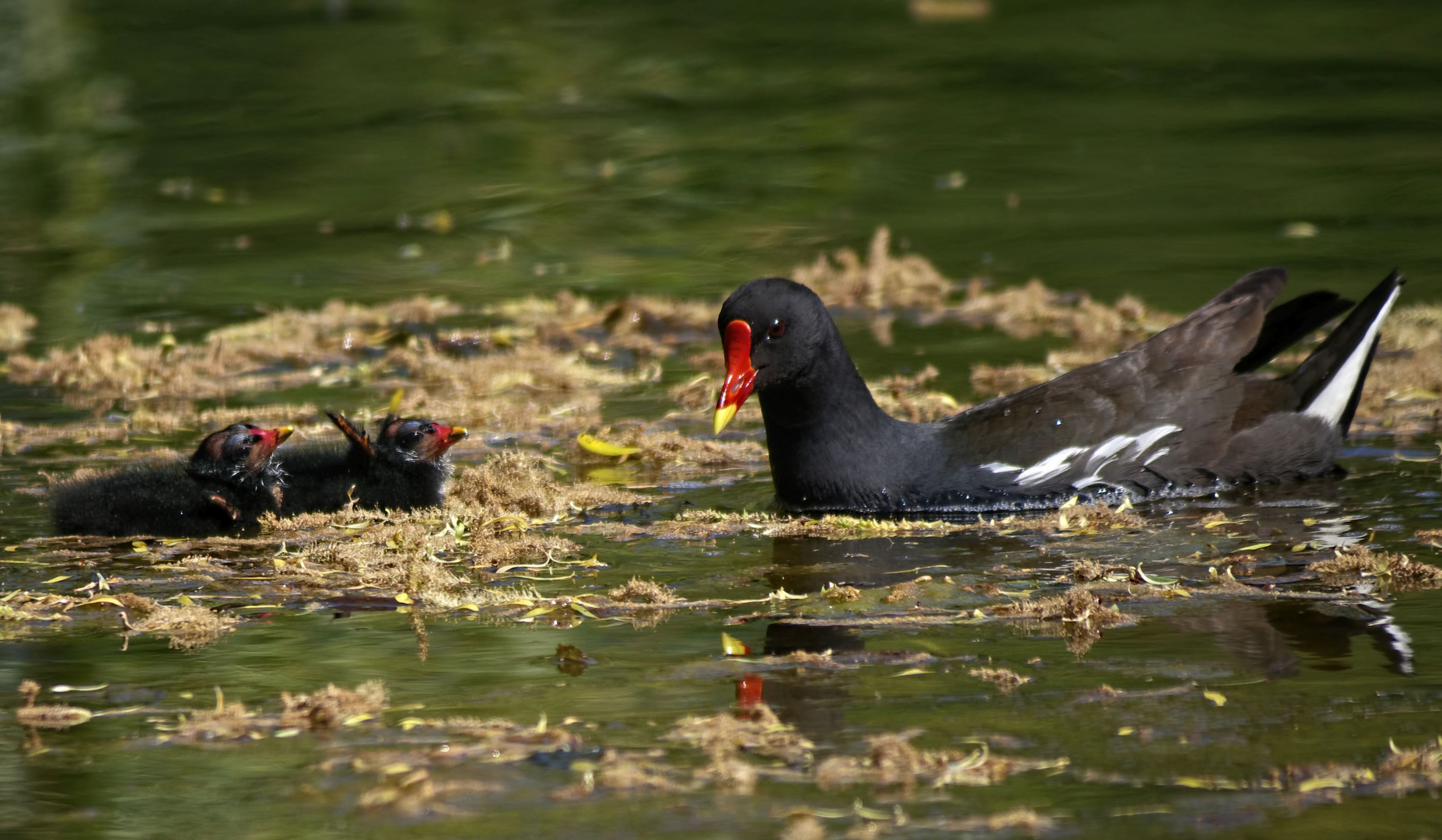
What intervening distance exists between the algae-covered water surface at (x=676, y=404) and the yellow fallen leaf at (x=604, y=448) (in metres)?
0.02

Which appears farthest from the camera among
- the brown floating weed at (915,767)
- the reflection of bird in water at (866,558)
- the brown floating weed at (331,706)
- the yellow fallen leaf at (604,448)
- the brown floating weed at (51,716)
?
the yellow fallen leaf at (604,448)

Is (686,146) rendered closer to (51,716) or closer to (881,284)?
(881,284)

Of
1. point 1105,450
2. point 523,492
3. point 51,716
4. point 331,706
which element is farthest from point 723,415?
point 51,716

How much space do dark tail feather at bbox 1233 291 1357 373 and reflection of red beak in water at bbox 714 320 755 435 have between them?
211 cm

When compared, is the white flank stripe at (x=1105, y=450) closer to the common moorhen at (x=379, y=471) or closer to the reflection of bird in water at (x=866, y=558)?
the reflection of bird in water at (x=866, y=558)

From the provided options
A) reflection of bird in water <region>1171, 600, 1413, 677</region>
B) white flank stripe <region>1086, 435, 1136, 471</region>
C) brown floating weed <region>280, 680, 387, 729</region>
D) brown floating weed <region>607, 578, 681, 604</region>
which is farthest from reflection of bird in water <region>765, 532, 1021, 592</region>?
brown floating weed <region>280, 680, 387, 729</region>

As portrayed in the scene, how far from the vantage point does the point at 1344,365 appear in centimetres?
741

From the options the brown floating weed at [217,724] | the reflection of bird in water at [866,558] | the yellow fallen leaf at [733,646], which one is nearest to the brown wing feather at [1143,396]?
the reflection of bird in water at [866,558]

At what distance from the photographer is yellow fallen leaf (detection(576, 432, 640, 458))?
781cm

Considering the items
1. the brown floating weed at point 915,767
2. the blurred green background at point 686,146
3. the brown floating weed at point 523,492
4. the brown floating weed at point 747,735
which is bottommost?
the brown floating weed at point 915,767

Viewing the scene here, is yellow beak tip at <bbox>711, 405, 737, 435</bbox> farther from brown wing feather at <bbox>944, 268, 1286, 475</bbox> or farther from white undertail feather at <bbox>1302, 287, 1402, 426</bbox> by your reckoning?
white undertail feather at <bbox>1302, 287, 1402, 426</bbox>

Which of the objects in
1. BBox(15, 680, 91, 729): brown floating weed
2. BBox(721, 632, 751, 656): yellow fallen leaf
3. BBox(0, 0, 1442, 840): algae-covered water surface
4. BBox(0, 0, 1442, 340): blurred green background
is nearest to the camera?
BBox(0, 0, 1442, 840): algae-covered water surface

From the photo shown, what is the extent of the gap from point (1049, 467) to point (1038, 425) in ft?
0.57

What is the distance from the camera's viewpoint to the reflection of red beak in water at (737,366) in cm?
678
